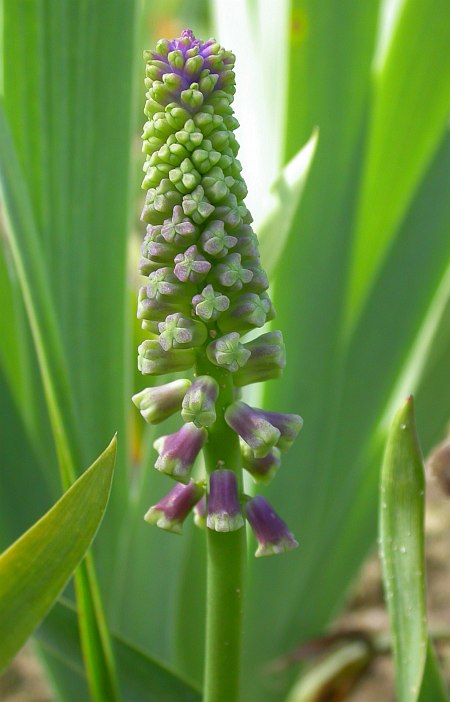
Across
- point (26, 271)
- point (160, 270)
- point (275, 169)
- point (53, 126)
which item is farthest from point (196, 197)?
point (275, 169)

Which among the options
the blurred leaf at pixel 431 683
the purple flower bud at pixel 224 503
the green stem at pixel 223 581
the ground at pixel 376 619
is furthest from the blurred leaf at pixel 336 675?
the purple flower bud at pixel 224 503

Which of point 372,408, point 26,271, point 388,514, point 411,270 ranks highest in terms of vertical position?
point 26,271

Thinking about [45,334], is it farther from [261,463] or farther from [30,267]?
[261,463]

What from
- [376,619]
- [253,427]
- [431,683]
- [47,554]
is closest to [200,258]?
[253,427]

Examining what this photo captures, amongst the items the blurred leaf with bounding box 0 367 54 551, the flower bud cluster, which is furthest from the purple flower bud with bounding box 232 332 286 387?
the blurred leaf with bounding box 0 367 54 551

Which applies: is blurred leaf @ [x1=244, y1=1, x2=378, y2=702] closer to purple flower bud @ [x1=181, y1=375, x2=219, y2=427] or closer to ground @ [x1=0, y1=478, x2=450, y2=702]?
ground @ [x1=0, y1=478, x2=450, y2=702]

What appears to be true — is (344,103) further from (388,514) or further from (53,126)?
(388,514)

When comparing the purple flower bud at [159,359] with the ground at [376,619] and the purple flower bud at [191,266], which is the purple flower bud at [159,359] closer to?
the purple flower bud at [191,266]
